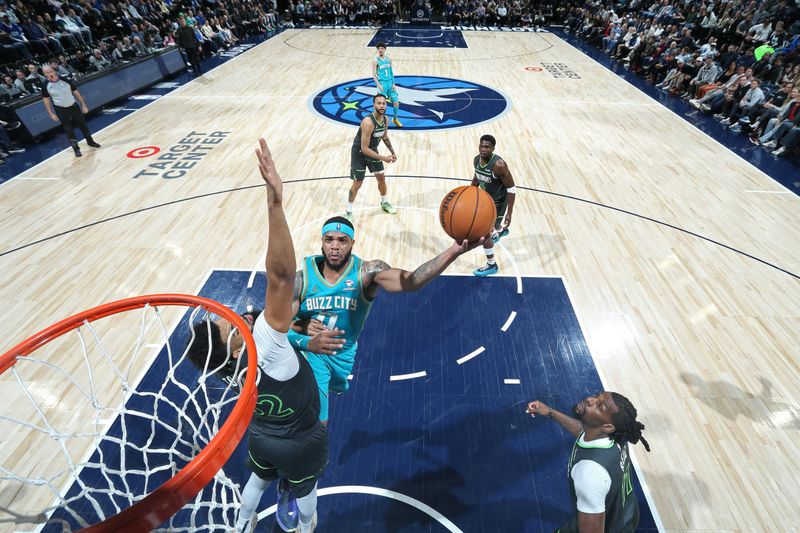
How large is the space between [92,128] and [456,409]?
10885mm

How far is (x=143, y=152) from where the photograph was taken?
29.6 ft

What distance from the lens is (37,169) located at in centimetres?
834

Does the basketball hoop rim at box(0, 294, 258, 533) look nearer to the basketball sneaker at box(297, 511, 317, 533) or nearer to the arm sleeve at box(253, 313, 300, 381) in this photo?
the arm sleeve at box(253, 313, 300, 381)

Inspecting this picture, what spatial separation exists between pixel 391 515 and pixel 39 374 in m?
3.79

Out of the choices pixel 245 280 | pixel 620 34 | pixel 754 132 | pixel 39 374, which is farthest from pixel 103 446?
pixel 620 34

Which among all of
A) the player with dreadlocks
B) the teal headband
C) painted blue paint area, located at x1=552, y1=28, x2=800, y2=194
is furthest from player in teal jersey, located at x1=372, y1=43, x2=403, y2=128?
the player with dreadlocks

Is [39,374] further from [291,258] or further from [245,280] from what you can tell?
[291,258]

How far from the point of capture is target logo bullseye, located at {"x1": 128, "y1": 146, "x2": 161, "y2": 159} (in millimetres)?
8847

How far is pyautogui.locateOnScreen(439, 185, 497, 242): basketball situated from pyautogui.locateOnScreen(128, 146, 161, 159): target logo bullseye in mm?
7921

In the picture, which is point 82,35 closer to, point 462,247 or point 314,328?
point 314,328

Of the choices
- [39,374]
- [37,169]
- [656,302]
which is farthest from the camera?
[37,169]

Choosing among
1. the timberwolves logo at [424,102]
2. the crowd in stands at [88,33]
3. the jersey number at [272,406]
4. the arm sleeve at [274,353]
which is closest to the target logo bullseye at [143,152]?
the crowd in stands at [88,33]

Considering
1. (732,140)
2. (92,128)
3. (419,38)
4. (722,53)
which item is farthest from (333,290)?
(419,38)

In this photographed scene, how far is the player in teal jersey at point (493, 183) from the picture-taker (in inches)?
197
